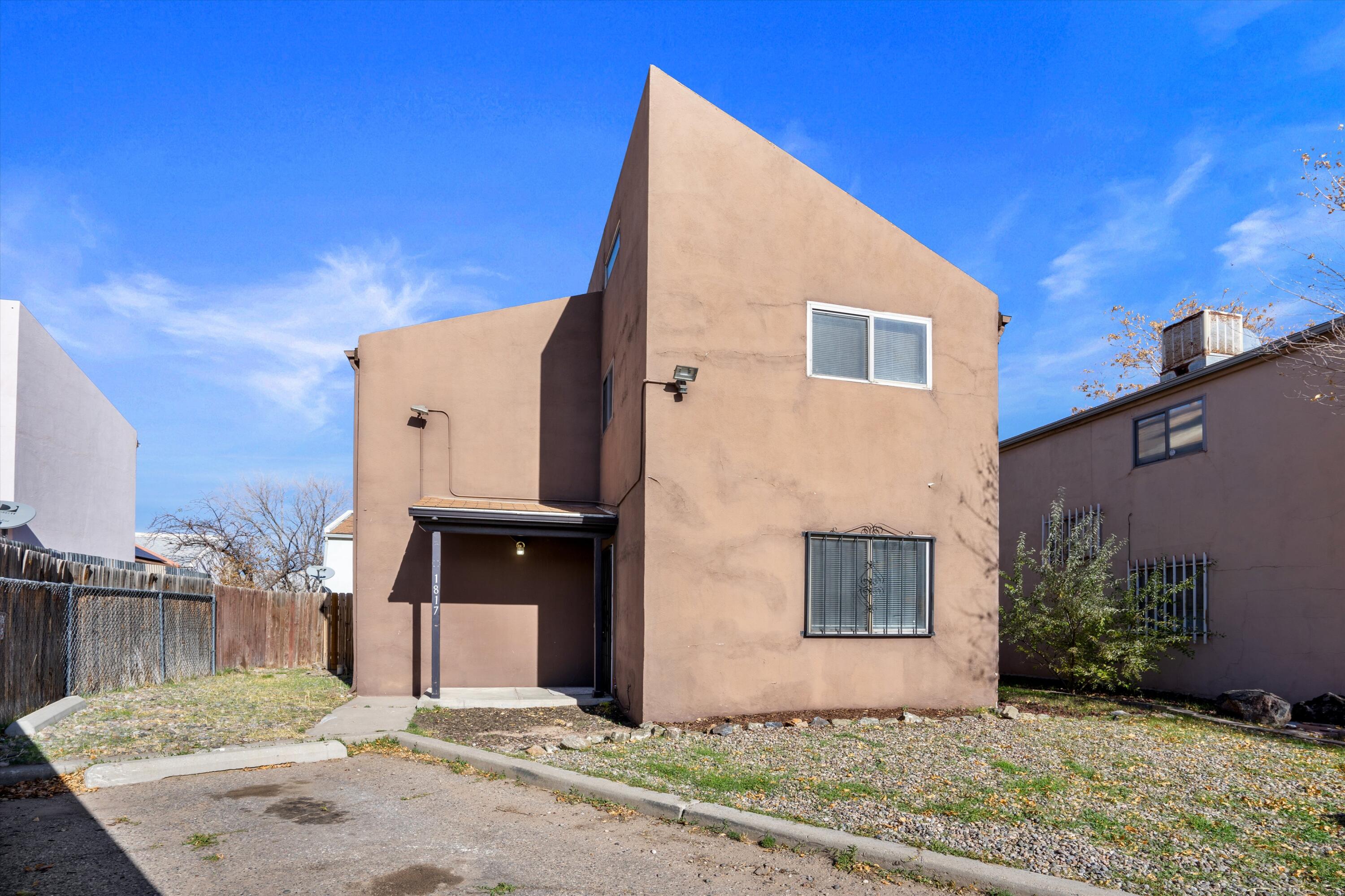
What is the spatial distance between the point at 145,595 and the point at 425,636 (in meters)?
4.36

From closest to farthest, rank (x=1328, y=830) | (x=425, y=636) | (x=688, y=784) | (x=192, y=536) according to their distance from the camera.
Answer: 1. (x=1328, y=830)
2. (x=688, y=784)
3. (x=425, y=636)
4. (x=192, y=536)

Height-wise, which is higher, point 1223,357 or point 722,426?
point 1223,357

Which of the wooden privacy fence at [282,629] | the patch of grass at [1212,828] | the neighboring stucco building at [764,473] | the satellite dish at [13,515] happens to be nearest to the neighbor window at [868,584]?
→ the neighboring stucco building at [764,473]

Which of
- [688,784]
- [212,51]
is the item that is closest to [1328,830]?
[688,784]

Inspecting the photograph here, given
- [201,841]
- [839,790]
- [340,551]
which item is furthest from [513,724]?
[340,551]

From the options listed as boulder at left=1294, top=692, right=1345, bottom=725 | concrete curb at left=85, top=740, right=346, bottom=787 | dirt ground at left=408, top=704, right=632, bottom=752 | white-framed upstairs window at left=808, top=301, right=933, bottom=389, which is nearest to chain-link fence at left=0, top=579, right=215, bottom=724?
concrete curb at left=85, top=740, right=346, bottom=787

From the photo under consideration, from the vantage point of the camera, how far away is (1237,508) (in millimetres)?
11398

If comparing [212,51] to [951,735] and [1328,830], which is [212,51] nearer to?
[951,735]

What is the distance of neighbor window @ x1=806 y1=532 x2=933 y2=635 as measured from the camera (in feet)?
31.2

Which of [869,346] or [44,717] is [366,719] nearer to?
[44,717]

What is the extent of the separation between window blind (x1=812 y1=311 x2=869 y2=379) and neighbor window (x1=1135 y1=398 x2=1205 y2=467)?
5.70m

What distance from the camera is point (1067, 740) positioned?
787 cm

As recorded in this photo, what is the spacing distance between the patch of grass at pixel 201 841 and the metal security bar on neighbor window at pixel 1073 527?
32.0ft

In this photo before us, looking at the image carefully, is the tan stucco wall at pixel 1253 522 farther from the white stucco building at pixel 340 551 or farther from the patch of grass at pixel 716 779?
the white stucco building at pixel 340 551
